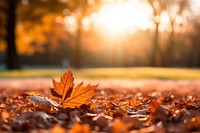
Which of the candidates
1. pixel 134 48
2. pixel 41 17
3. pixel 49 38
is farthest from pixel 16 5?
pixel 134 48

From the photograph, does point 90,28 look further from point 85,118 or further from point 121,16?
point 85,118

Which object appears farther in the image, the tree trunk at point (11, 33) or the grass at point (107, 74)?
the tree trunk at point (11, 33)

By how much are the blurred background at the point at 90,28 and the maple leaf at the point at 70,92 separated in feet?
70.3

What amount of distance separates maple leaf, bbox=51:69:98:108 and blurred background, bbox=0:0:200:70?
21.4 metres

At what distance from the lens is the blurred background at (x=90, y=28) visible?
83.6ft

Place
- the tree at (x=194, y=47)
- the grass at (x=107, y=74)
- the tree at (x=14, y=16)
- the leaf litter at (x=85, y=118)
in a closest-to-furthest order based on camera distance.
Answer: the leaf litter at (x=85, y=118), the grass at (x=107, y=74), the tree at (x=14, y=16), the tree at (x=194, y=47)

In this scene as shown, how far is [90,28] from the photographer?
42.1 m

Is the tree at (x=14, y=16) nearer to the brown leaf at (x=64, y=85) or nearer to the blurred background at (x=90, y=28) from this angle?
the blurred background at (x=90, y=28)

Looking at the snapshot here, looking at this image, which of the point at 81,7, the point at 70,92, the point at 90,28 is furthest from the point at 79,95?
the point at 90,28

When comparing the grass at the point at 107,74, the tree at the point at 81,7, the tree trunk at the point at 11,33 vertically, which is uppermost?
the tree at the point at 81,7

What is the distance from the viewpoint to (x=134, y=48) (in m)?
55.9

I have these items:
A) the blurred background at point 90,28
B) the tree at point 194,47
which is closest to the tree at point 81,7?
the blurred background at point 90,28

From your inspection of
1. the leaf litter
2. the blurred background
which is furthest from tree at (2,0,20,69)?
the leaf litter

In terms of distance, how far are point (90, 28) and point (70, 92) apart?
39175 millimetres
